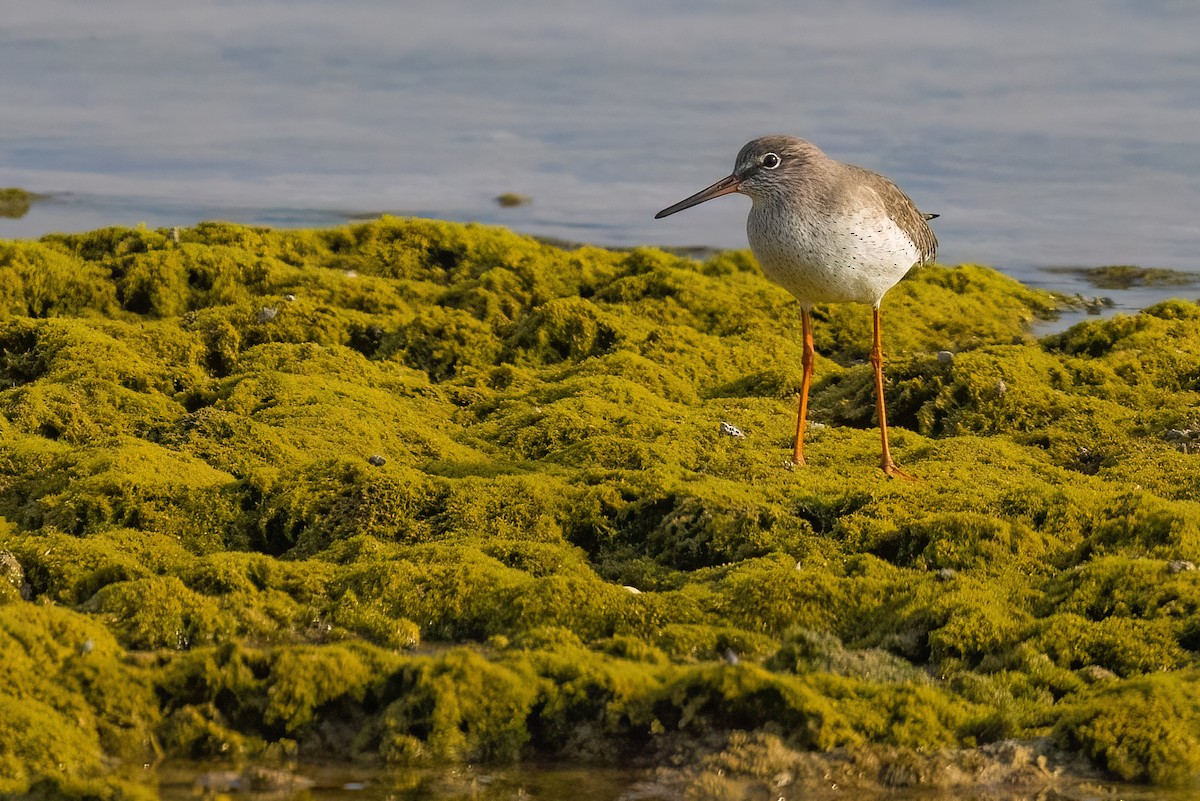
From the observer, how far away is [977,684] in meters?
6.09

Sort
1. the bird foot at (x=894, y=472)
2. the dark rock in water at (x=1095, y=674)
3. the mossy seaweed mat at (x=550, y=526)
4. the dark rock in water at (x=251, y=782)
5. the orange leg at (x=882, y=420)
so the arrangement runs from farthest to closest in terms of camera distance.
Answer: the orange leg at (x=882, y=420) < the bird foot at (x=894, y=472) < the dark rock in water at (x=1095, y=674) < the mossy seaweed mat at (x=550, y=526) < the dark rock in water at (x=251, y=782)

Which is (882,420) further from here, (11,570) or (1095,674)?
(11,570)

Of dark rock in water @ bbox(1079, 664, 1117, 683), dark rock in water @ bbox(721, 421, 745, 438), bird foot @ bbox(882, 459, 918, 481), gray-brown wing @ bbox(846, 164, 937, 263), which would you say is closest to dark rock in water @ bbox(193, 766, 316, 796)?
dark rock in water @ bbox(1079, 664, 1117, 683)

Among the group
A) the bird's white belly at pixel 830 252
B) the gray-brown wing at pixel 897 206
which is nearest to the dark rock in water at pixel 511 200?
the gray-brown wing at pixel 897 206

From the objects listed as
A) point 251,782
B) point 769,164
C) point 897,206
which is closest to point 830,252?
point 769,164

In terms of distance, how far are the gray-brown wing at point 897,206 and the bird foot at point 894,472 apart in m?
1.86

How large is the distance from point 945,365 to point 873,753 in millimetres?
5840

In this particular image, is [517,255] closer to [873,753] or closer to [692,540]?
[692,540]

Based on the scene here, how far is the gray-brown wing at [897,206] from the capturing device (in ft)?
33.2

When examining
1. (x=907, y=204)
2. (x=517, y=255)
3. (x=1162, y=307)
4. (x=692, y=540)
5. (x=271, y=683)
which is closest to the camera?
(x=271, y=683)

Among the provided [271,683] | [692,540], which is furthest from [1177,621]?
[271,683]

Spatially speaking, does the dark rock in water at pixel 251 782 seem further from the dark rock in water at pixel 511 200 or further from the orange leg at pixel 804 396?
the dark rock in water at pixel 511 200

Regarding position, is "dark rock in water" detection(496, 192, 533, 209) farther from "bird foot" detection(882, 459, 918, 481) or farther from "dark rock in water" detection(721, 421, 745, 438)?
"bird foot" detection(882, 459, 918, 481)

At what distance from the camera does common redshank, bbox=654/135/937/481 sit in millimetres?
9617
